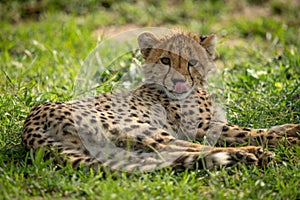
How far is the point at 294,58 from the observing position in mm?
6117

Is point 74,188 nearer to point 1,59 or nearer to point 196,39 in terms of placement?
point 196,39

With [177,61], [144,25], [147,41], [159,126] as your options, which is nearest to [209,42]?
[177,61]

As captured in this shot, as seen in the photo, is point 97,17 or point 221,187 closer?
point 221,187

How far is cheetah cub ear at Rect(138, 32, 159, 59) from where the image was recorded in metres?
4.95

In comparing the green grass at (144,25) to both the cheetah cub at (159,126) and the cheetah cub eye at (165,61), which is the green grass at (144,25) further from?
the cheetah cub eye at (165,61)

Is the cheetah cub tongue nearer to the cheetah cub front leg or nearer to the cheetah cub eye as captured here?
the cheetah cub eye

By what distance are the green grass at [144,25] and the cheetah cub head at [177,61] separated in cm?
52

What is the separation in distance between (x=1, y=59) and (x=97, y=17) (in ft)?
7.40

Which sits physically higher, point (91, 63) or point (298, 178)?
point (91, 63)

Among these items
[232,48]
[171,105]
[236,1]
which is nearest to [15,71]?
[171,105]

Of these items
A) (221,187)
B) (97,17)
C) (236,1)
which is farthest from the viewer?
(236,1)

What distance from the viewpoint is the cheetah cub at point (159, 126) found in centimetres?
379

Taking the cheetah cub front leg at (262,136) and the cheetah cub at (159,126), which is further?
the cheetah cub front leg at (262,136)

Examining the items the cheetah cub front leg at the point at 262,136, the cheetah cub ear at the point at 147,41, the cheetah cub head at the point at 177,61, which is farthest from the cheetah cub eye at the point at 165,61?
the cheetah cub front leg at the point at 262,136
